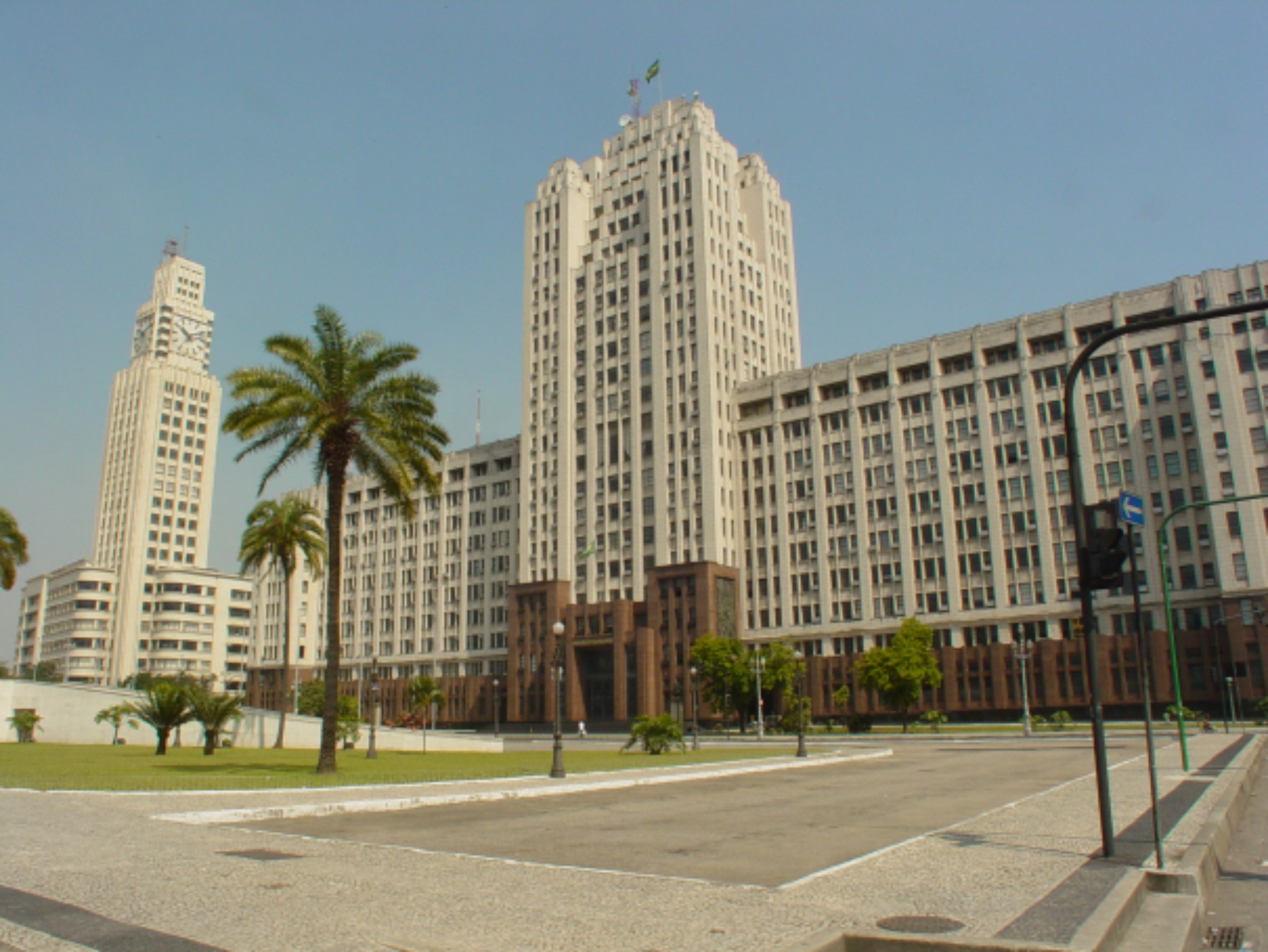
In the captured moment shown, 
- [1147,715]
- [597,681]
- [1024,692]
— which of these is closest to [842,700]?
[1024,692]

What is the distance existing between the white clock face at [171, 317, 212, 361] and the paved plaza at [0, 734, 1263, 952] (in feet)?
562

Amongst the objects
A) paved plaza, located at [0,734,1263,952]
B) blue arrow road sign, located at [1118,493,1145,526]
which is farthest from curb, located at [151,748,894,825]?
blue arrow road sign, located at [1118,493,1145,526]

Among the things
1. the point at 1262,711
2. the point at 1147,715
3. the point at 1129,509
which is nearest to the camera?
the point at 1129,509

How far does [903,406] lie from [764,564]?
19.6 metres

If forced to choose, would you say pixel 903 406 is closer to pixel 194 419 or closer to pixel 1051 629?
pixel 1051 629

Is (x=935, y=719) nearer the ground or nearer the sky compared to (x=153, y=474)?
nearer the ground

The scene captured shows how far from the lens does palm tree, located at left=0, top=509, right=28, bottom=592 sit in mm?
48469

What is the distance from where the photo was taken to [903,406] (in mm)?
88000

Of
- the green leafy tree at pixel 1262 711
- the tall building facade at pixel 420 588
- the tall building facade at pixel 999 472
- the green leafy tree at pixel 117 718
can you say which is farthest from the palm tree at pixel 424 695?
the green leafy tree at pixel 1262 711

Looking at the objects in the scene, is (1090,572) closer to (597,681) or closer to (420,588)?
(597,681)

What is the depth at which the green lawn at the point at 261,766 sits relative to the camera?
23.0m

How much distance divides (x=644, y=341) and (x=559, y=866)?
287ft

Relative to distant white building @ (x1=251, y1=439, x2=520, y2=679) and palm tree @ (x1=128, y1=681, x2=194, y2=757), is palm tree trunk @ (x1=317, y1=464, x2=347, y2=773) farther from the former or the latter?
distant white building @ (x1=251, y1=439, x2=520, y2=679)

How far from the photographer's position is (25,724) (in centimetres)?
5722
